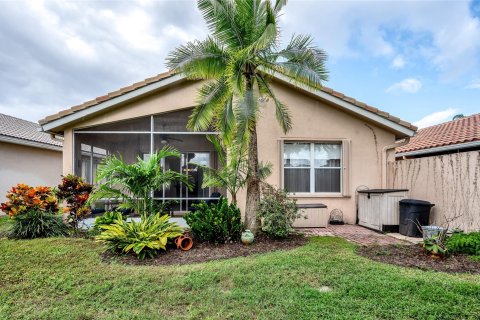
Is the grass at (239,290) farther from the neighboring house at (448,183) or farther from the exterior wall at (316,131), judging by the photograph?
the exterior wall at (316,131)

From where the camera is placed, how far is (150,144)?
9.23 m

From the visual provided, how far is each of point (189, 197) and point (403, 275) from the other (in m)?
7.25

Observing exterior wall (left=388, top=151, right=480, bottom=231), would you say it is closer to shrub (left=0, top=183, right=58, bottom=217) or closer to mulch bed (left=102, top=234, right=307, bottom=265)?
mulch bed (left=102, top=234, right=307, bottom=265)

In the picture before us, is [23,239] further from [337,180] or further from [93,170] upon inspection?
[337,180]

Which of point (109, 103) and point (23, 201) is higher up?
point (109, 103)

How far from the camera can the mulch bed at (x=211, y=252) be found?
5.28 m

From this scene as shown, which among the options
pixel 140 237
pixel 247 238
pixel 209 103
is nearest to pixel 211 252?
pixel 247 238

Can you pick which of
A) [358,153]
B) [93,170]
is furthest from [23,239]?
[358,153]

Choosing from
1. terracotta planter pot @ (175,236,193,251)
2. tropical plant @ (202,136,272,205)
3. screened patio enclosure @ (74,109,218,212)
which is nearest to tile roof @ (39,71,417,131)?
screened patio enclosure @ (74,109,218,212)

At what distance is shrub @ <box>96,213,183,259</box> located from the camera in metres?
5.48

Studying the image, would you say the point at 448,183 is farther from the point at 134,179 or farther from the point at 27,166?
the point at 27,166

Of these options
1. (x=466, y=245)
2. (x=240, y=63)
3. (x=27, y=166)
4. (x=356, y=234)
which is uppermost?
(x=240, y=63)

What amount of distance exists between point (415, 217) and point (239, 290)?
6.06 meters

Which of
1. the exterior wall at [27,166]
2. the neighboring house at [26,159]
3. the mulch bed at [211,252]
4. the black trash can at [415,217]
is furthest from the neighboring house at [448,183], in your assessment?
the exterior wall at [27,166]
